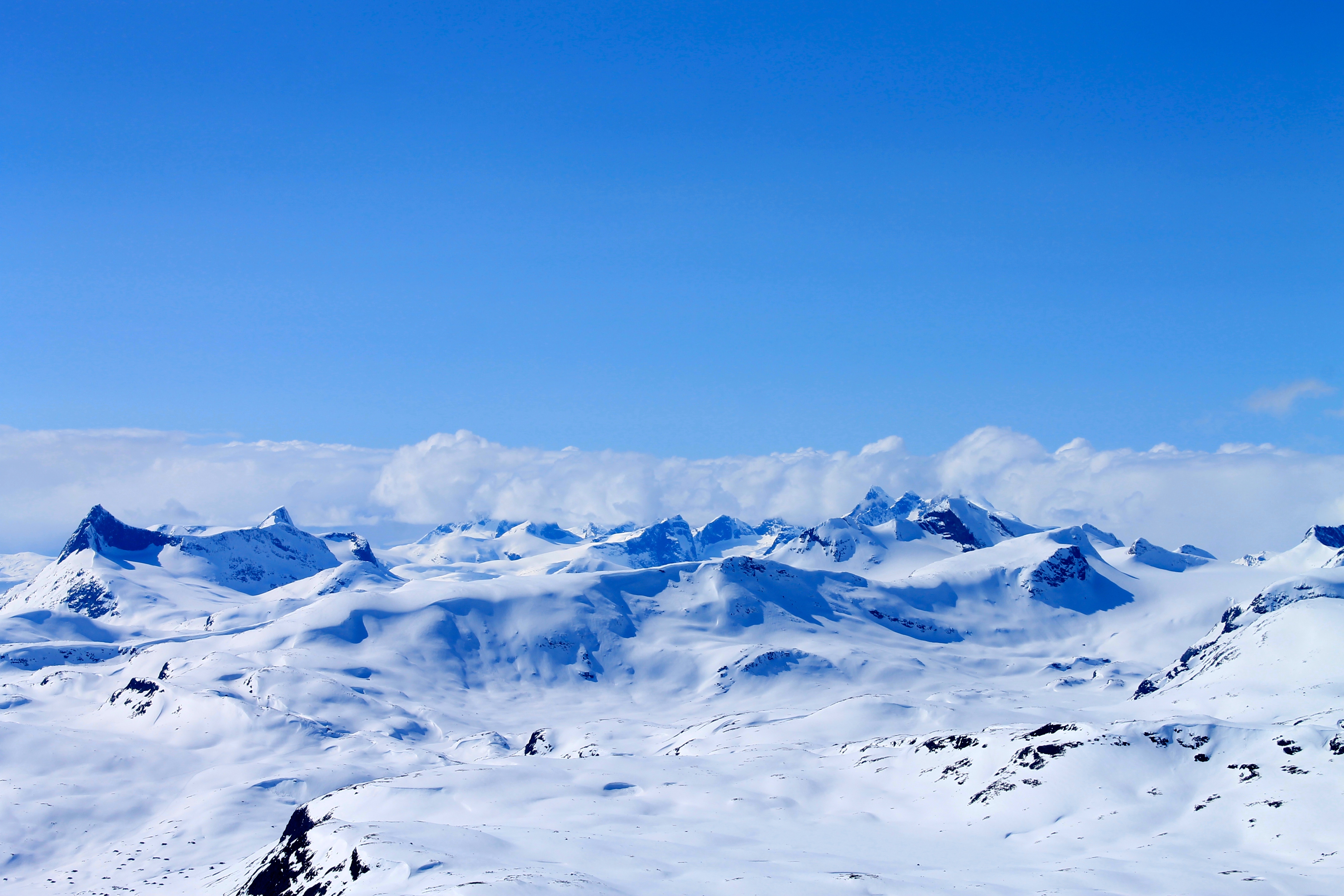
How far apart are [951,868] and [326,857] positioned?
1997 inches

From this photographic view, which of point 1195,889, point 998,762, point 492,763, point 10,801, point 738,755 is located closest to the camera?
point 1195,889

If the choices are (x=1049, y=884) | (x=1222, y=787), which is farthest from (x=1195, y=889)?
(x=1222, y=787)

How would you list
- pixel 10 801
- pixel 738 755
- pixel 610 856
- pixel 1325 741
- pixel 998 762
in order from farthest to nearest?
pixel 10 801 → pixel 738 755 → pixel 998 762 → pixel 1325 741 → pixel 610 856

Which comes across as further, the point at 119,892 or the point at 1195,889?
the point at 119,892

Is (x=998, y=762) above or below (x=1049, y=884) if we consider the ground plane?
above

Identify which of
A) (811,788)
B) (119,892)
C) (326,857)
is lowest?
(119,892)

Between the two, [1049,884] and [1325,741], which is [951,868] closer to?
[1049,884]

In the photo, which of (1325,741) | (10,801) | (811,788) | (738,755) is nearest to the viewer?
(1325,741)

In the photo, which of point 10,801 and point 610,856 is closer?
point 610,856

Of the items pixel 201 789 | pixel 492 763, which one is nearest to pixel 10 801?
pixel 201 789

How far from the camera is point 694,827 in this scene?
10631 centimetres

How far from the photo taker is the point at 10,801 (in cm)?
17375

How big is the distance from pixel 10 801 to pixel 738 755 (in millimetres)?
122119

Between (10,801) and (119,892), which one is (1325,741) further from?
(10,801)
